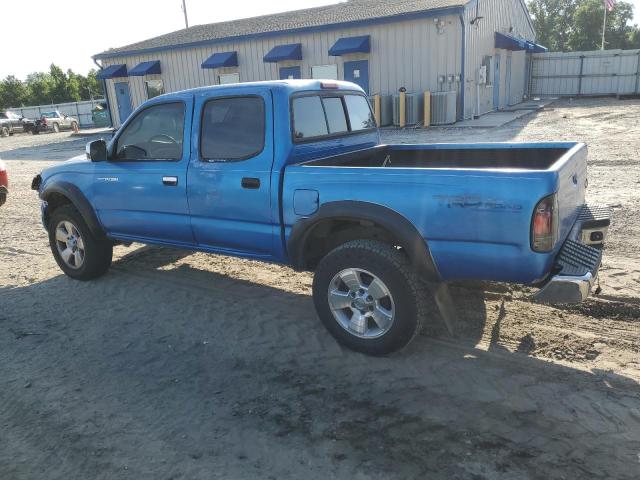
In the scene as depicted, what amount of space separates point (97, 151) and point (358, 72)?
16987mm

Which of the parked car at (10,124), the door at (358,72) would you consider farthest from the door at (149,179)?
the parked car at (10,124)

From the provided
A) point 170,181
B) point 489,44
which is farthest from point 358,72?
point 170,181

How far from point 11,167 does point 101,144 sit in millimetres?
13989

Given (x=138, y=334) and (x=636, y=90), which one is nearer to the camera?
(x=138, y=334)

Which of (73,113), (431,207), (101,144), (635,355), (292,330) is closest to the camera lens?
(431,207)

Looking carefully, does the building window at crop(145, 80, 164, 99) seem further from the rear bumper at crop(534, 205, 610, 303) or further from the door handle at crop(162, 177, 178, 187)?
the rear bumper at crop(534, 205, 610, 303)

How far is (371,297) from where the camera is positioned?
3729 mm

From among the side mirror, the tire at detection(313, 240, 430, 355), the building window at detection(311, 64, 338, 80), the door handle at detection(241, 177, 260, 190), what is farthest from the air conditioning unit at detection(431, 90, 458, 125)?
the tire at detection(313, 240, 430, 355)

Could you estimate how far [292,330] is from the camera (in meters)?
4.30

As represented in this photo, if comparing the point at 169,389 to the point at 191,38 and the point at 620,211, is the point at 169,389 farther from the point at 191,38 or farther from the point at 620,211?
the point at 191,38

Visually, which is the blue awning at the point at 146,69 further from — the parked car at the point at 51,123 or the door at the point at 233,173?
the door at the point at 233,173

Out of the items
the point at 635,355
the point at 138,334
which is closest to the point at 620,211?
the point at 635,355

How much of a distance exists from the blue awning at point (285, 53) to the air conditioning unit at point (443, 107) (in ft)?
19.5

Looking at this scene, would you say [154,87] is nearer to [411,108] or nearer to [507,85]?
[411,108]
